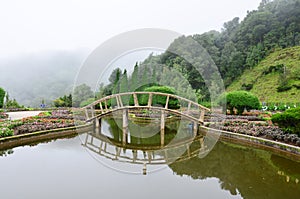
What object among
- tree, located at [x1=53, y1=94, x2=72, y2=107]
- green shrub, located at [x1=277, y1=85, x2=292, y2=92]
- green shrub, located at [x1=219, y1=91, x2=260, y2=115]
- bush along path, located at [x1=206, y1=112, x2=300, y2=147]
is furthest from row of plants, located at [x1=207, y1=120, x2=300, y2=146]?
green shrub, located at [x1=277, y1=85, x2=292, y2=92]

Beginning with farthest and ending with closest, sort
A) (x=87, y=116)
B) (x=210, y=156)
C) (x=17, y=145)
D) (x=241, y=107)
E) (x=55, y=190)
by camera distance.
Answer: (x=241, y=107) → (x=87, y=116) → (x=17, y=145) → (x=210, y=156) → (x=55, y=190)

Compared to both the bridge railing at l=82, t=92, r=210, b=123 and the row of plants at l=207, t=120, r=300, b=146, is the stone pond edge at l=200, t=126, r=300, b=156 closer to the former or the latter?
the row of plants at l=207, t=120, r=300, b=146

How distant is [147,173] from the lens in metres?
5.62

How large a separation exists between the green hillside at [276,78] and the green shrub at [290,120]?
23943 mm

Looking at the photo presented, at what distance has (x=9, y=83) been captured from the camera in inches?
2165

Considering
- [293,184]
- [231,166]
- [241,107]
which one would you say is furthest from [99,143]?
[241,107]

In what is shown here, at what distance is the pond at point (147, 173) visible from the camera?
→ 4.62 m

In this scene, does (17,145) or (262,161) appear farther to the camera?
(17,145)

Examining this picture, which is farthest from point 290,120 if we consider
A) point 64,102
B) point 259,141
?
point 64,102

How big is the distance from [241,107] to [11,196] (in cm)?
1507

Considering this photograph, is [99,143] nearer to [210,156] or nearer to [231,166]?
[210,156]

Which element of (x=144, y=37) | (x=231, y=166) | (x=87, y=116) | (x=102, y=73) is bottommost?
(x=231, y=166)

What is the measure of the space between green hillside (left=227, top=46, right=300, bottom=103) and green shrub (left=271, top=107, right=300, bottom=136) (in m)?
23.9

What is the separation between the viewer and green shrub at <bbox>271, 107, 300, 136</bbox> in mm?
7686
